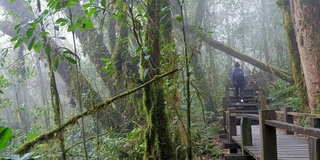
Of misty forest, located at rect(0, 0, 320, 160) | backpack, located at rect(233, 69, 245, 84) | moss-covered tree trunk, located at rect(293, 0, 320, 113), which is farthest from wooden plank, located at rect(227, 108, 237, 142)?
backpack, located at rect(233, 69, 245, 84)

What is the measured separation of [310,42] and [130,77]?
6.22m

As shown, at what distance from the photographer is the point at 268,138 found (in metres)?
3.53

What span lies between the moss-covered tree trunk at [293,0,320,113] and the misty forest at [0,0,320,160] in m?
0.03

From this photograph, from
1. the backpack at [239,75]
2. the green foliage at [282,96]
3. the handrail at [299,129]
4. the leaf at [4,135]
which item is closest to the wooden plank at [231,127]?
the handrail at [299,129]

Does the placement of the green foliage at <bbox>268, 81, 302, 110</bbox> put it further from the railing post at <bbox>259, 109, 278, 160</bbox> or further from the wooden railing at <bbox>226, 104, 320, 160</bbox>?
the railing post at <bbox>259, 109, 278, 160</bbox>

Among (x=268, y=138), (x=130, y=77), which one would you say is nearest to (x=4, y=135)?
(x=130, y=77)

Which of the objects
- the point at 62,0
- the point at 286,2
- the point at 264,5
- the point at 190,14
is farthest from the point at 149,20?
the point at 264,5

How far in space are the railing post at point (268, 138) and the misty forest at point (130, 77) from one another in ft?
2.98

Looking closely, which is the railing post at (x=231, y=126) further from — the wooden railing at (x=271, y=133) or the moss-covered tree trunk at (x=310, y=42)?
the moss-covered tree trunk at (x=310, y=42)

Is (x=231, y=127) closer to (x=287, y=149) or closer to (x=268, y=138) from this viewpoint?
(x=287, y=149)

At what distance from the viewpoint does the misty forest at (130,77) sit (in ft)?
11.6

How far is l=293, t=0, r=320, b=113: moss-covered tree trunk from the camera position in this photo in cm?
757

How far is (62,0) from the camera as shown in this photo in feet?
Result: 9.92

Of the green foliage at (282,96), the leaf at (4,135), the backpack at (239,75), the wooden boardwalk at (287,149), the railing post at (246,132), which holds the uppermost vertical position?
the backpack at (239,75)
